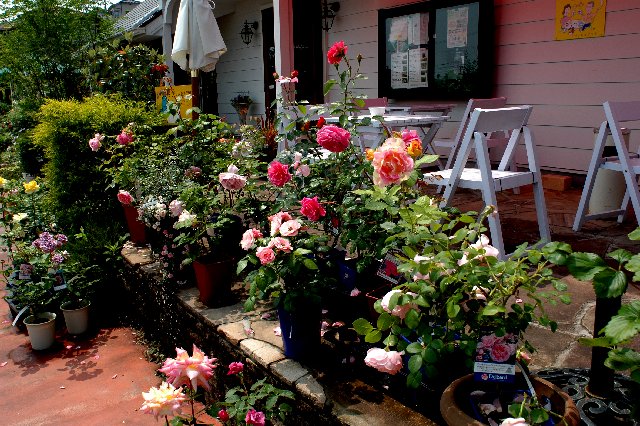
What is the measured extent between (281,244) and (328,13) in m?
7.09

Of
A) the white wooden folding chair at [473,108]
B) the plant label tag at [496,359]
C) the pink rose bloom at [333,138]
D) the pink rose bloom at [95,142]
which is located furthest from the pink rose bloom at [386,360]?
the white wooden folding chair at [473,108]

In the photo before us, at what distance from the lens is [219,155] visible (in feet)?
13.2

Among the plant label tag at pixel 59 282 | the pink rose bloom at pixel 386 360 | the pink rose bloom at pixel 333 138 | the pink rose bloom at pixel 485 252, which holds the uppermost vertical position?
the pink rose bloom at pixel 333 138

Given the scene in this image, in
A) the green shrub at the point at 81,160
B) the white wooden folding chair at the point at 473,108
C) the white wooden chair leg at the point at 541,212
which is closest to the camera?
the white wooden chair leg at the point at 541,212

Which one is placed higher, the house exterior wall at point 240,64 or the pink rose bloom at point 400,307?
the house exterior wall at point 240,64

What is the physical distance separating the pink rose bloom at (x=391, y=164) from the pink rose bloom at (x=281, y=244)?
1.58ft

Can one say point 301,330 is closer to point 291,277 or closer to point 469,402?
point 291,277

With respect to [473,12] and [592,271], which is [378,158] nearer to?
[592,271]

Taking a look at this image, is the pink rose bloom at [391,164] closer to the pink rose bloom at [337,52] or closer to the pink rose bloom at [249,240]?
the pink rose bloom at [249,240]

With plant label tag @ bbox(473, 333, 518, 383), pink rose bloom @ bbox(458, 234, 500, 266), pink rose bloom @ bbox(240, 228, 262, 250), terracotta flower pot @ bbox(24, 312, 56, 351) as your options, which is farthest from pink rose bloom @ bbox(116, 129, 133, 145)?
plant label tag @ bbox(473, 333, 518, 383)

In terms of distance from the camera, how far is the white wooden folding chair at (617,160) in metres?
3.68

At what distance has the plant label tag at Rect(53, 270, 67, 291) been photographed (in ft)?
13.9

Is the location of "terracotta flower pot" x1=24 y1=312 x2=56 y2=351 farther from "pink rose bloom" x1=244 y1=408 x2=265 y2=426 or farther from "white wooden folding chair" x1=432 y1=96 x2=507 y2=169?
"white wooden folding chair" x1=432 y1=96 x2=507 y2=169

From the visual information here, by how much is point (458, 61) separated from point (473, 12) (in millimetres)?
569
